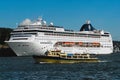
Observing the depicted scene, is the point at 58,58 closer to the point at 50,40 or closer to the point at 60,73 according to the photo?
the point at 60,73

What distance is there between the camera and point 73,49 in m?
172

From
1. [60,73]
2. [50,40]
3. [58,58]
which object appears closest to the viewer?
[60,73]

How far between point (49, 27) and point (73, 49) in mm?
12420

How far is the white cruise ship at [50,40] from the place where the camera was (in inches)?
6166

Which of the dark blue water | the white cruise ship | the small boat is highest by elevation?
the white cruise ship

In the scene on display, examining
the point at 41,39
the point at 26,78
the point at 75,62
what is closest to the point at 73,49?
the point at 41,39

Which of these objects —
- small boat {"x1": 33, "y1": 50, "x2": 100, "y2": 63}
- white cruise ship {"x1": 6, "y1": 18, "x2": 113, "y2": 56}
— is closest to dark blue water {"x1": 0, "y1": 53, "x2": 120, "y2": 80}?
small boat {"x1": 33, "y1": 50, "x2": 100, "y2": 63}

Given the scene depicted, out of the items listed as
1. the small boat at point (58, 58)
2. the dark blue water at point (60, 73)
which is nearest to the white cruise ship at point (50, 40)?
the small boat at point (58, 58)

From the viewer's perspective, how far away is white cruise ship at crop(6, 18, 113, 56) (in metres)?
157

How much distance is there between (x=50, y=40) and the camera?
543ft

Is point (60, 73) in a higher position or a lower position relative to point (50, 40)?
lower

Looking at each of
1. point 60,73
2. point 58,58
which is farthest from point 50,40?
point 60,73

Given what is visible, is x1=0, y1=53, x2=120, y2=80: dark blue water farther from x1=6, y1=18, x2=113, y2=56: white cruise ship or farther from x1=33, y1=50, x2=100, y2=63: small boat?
x1=6, y1=18, x2=113, y2=56: white cruise ship

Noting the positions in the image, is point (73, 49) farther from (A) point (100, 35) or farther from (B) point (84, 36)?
(A) point (100, 35)
